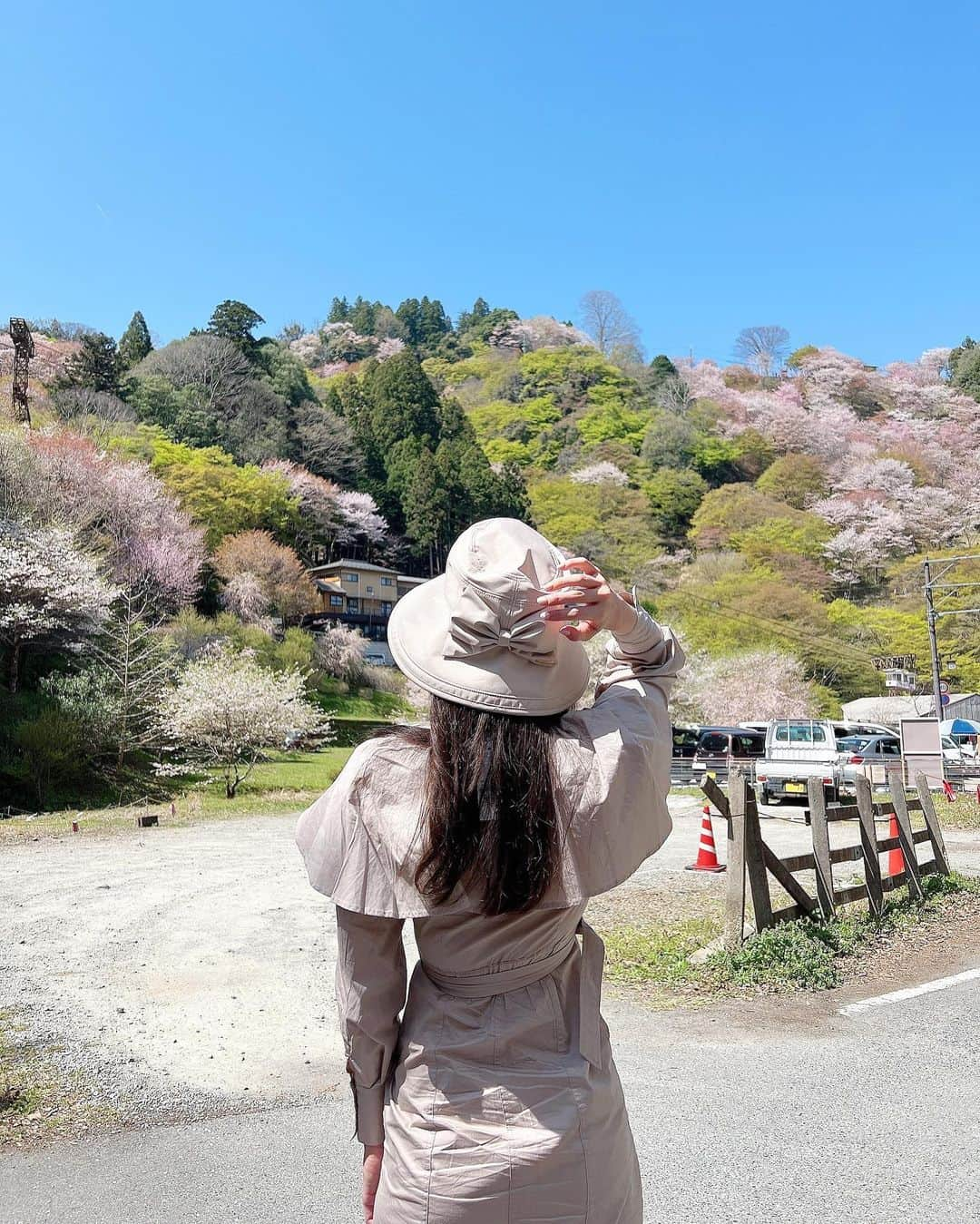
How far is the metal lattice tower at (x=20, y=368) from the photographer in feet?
106

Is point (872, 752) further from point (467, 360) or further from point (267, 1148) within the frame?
point (467, 360)

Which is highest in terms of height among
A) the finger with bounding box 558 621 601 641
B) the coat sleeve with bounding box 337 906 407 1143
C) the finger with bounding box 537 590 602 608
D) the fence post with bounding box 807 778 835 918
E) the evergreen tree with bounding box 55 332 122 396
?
the evergreen tree with bounding box 55 332 122 396

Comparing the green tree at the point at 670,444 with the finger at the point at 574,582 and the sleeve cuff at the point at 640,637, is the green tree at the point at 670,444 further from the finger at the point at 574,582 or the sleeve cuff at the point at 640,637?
the finger at the point at 574,582

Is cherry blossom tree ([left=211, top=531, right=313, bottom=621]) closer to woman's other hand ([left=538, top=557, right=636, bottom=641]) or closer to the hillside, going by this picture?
the hillside

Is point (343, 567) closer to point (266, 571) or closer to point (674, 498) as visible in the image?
point (266, 571)

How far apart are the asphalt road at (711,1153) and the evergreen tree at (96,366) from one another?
154 feet

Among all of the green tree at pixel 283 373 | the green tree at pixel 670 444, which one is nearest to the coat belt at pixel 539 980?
the green tree at pixel 283 373

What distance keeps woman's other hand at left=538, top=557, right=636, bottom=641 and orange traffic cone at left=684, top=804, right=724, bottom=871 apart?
9.03 meters

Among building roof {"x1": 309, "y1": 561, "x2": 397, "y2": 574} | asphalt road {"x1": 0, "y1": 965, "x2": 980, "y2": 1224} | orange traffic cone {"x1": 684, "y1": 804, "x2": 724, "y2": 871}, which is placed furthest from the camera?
building roof {"x1": 309, "y1": 561, "x2": 397, "y2": 574}

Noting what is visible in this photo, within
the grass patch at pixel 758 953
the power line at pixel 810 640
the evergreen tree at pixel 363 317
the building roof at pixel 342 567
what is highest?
the evergreen tree at pixel 363 317

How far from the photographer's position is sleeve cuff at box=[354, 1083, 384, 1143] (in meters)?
1.46

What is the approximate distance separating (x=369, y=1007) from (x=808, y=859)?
5334 mm

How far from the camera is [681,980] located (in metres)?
5.36

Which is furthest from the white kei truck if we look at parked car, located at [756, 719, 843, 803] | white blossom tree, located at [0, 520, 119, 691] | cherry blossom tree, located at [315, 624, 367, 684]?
cherry blossom tree, located at [315, 624, 367, 684]
